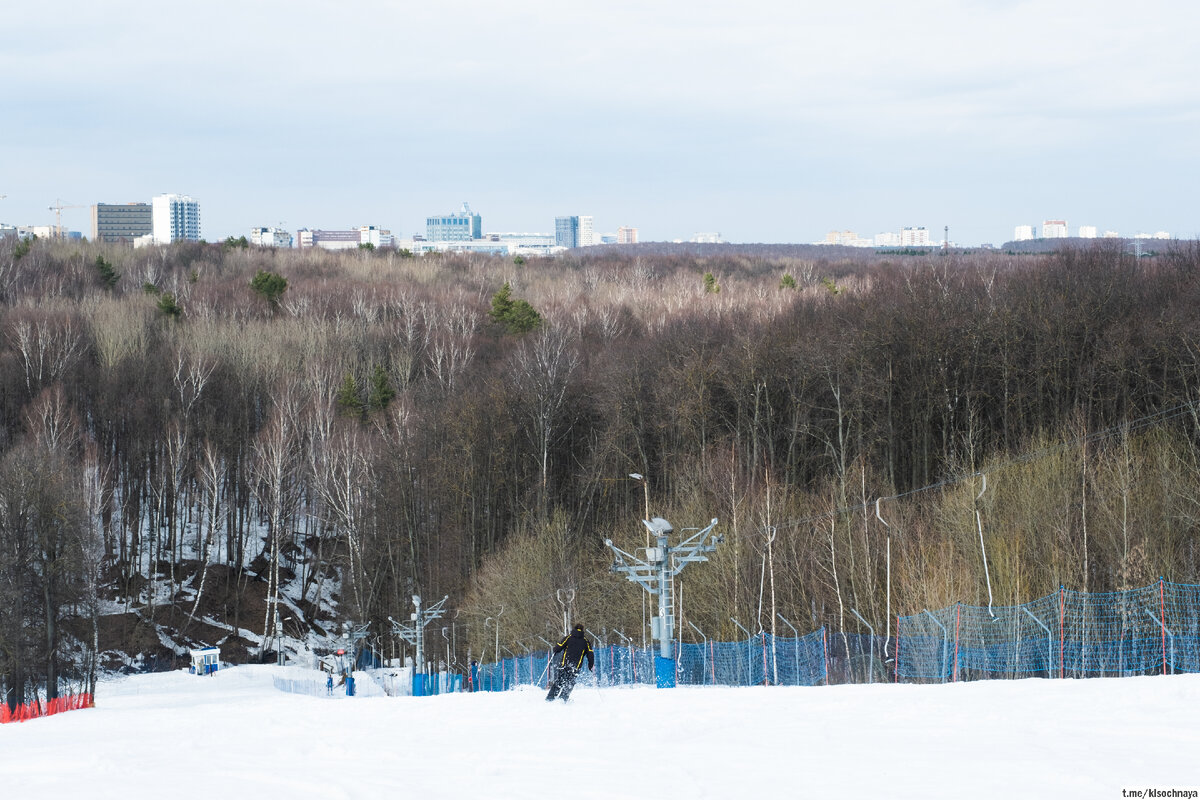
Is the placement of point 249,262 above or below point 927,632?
above

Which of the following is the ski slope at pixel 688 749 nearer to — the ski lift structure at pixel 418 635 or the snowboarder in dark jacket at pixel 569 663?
the snowboarder in dark jacket at pixel 569 663

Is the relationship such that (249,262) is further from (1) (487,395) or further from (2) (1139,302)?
(2) (1139,302)

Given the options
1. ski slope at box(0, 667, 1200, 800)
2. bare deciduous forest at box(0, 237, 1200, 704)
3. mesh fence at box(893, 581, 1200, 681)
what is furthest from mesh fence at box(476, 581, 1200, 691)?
ski slope at box(0, 667, 1200, 800)

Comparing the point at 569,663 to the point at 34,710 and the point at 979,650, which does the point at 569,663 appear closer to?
the point at 979,650

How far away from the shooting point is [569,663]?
18391 millimetres

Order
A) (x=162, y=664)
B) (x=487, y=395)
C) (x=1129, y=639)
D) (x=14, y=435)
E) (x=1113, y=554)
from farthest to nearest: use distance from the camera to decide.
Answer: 1. (x=14, y=435)
2. (x=487, y=395)
3. (x=162, y=664)
4. (x=1113, y=554)
5. (x=1129, y=639)

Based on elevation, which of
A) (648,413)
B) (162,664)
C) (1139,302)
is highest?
(1139,302)

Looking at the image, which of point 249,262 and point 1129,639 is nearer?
point 1129,639

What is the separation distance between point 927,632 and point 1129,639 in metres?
4.56

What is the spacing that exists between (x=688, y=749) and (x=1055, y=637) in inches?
770

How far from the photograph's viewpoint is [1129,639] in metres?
29.0

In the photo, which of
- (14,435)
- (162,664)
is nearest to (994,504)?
(162,664)

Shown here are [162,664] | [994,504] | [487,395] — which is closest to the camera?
[994,504]

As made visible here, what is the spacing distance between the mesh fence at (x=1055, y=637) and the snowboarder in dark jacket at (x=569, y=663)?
1038 cm
